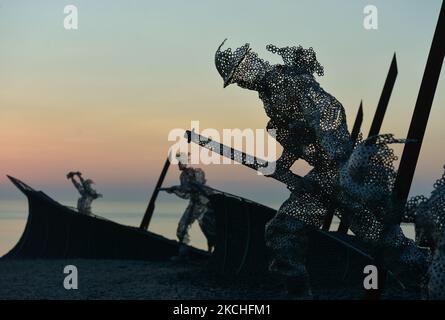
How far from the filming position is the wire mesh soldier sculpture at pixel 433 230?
22.6 feet

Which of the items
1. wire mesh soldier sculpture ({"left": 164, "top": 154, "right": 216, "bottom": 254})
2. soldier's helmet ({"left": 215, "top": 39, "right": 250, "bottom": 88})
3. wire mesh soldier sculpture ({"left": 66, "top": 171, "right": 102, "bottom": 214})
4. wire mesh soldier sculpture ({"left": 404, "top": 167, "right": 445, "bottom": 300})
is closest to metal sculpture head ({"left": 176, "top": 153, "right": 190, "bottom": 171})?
wire mesh soldier sculpture ({"left": 164, "top": 154, "right": 216, "bottom": 254})

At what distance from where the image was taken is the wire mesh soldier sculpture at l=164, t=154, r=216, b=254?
750 inches

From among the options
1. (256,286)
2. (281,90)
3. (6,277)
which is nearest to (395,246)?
(281,90)

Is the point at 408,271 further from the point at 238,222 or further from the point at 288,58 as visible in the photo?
the point at 238,222

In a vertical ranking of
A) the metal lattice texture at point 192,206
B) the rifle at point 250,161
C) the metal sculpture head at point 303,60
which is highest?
the metal sculpture head at point 303,60

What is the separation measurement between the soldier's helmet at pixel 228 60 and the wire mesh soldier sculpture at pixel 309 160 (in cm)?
1

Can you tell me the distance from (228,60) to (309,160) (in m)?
1.60

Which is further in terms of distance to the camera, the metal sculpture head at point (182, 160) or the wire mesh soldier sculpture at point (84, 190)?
the wire mesh soldier sculpture at point (84, 190)

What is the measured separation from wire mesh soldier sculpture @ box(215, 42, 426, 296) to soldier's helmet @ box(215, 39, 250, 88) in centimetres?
1

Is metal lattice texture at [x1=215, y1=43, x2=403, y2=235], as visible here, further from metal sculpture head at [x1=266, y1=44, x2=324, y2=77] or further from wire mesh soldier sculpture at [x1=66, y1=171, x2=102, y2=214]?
wire mesh soldier sculpture at [x1=66, y1=171, x2=102, y2=214]

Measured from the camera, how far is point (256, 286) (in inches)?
536

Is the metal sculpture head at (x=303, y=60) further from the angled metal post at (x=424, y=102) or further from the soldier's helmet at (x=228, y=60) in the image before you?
the angled metal post at (x=424, y=102)

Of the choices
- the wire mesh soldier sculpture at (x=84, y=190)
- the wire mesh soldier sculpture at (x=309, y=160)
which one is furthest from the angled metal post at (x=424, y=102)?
the wire mesh soldier sculpture at (x=84, y=190)

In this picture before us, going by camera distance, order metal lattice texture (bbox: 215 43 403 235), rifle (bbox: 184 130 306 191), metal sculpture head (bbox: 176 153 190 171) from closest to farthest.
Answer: metal lattice texture (bbox: 215 43 403 235)
rifle (bbox: 184 130 306 191)
metal sculpture head (bbox: 176 153 190 171)
